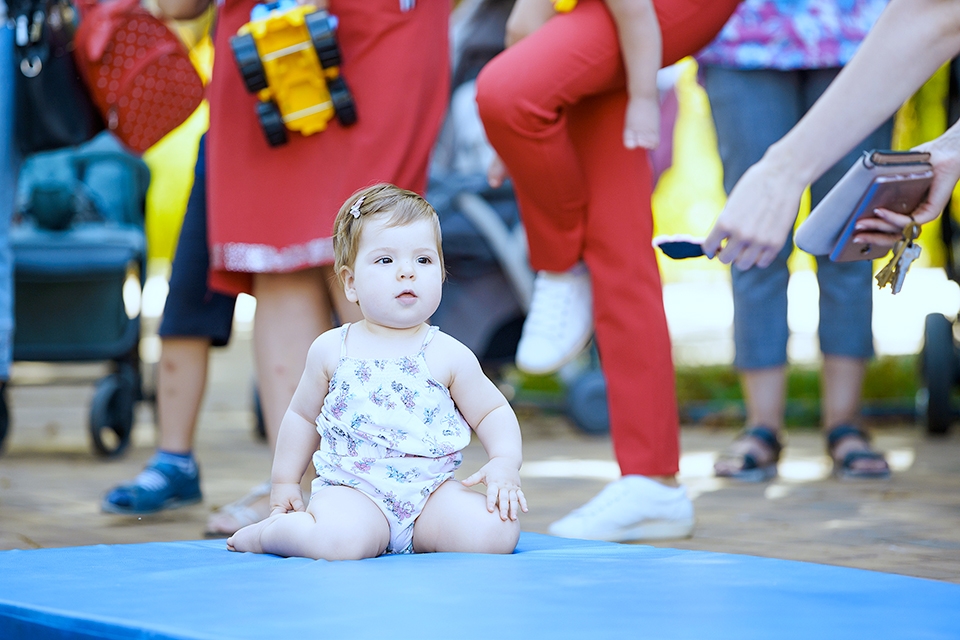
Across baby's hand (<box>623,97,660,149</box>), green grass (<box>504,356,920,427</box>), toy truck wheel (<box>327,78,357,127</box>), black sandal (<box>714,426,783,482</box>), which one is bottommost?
green grass (<box>504,356,920,427</box>)

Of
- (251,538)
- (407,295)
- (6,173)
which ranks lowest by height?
(251,538)

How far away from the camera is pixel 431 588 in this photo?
1.38 metres

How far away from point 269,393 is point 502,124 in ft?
2.41

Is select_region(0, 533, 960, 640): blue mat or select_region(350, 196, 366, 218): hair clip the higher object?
select_region(350, 196, 366, 218): hair clip

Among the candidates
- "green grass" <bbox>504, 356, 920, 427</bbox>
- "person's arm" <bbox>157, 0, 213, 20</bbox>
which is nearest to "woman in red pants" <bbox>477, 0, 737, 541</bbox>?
"person's arm" <bbox>157, 0, 213, 20</bbox>

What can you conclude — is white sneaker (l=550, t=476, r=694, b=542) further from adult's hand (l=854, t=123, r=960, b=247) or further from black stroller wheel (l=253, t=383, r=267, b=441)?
black stroller wheel (l=253, t=383, r=267, b=441)

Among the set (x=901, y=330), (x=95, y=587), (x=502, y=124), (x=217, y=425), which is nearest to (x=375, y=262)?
(x=502, y=124)

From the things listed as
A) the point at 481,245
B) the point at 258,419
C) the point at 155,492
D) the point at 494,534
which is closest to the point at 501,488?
the point at 494,534

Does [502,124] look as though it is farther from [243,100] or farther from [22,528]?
[22,528]

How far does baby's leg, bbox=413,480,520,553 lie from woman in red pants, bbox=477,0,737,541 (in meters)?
0.43

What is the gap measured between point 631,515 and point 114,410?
2.30 m

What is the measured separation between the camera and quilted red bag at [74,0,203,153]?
2.62 meters

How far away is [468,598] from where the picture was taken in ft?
4.36

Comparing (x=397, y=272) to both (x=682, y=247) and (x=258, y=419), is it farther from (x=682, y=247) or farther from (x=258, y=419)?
(x=258, y=419)
